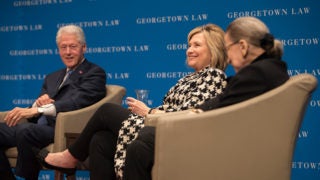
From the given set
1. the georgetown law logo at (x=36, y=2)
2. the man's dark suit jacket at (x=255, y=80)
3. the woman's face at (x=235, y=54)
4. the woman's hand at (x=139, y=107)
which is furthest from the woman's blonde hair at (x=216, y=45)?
the georgetown law logo at (x=36, y=2)

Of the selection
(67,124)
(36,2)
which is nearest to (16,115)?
(67,124)

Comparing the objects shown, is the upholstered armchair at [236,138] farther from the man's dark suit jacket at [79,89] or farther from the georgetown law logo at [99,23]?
the georgetown law logo at [99,23]

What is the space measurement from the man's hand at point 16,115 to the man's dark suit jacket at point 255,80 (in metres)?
1.83

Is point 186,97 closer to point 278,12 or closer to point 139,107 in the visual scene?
point 139,107

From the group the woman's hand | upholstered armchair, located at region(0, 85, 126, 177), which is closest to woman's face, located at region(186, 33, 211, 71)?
the woman's hand

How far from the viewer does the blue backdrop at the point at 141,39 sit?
4.13 metres

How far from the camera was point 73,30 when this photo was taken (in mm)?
4199

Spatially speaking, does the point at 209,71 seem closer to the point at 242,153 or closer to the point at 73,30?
the point at 242,153

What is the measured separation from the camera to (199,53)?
340cm

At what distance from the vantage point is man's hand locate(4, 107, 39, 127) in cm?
387

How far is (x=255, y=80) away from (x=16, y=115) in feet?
6.78

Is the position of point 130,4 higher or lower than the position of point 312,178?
higher

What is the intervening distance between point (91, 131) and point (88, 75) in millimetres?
903

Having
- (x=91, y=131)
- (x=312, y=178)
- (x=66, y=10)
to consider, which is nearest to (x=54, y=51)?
(x=66, y=10)
